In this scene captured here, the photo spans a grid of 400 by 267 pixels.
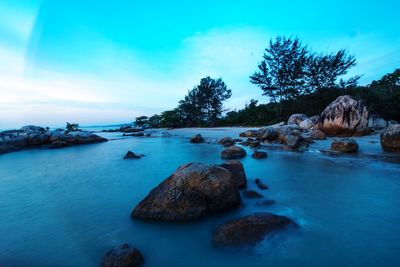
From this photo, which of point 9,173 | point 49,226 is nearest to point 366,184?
point 49,226

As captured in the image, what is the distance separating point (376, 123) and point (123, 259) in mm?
16557

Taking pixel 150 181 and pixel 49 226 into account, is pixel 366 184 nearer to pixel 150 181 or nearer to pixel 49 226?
pixel 150 181

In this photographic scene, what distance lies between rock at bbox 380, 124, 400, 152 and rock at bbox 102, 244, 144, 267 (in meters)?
8.62

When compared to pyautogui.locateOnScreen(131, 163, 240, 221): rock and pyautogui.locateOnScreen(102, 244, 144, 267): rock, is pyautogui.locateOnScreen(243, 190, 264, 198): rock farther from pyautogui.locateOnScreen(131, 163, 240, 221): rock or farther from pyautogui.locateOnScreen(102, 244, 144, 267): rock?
pyautogui.locateOnScreen(102, 244, 144, 267): rock

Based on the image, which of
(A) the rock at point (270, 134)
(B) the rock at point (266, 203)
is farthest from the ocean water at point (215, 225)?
(A) the rock at point (270, 134)

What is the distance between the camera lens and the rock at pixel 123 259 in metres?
1.96

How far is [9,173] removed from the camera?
24.4ft

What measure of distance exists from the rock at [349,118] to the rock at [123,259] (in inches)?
515

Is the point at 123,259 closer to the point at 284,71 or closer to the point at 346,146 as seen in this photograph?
the point at 346,146

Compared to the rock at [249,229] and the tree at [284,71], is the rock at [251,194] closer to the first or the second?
the rock at [249,229]

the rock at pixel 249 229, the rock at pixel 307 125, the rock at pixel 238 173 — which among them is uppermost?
the rock at pixel 307 125

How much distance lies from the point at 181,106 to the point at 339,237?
1671 inches

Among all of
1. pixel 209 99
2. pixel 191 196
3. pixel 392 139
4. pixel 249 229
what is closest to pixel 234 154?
pixel 191 196

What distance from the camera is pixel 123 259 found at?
1.98 metres
